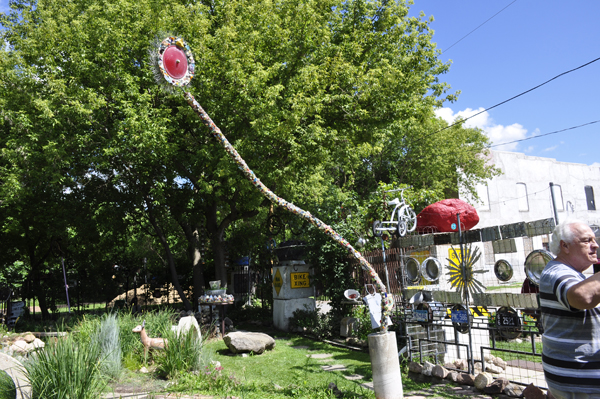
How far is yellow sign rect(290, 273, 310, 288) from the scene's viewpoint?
1454 cm

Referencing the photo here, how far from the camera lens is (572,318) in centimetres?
271

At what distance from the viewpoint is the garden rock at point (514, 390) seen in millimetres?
6251

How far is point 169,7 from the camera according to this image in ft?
43.9

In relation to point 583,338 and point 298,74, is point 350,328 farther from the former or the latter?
point 583,338

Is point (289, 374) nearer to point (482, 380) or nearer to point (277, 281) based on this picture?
point (482, 380)

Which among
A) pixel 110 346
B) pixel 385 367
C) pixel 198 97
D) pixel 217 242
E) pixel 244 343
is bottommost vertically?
pixel 244 343

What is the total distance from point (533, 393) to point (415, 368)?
2.32m

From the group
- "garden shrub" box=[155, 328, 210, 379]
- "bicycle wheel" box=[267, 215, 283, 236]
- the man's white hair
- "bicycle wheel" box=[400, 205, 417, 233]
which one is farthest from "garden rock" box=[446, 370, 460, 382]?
"bicycle wheel" box=[267, 215, 283, 236]

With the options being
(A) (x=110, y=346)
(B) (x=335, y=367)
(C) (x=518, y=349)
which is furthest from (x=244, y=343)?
(C) (x=518, y=349)

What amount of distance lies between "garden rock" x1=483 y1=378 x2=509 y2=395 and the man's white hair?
4.27 metres

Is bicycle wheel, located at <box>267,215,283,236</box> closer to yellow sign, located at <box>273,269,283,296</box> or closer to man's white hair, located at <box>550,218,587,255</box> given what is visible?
yellow sign, located at <box>273,269,283,296</box>

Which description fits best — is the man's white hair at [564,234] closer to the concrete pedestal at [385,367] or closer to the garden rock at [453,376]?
the concrete pedestal at [385,367]

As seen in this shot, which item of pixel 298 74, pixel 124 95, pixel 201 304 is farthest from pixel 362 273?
pixel 124 95

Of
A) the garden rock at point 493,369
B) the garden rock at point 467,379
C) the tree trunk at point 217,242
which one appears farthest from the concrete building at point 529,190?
the garden rock at point 467,379
